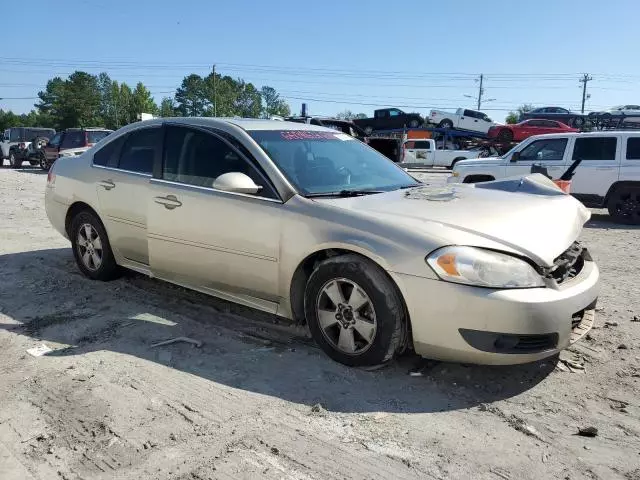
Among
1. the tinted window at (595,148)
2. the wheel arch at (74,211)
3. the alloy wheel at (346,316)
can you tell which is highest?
the tinted window at (595,148)

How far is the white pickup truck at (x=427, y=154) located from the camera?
2910 centimetres

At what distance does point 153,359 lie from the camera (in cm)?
365

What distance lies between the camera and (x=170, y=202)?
4379 mm

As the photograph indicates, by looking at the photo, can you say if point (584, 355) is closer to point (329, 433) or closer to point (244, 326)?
point (329, 433)

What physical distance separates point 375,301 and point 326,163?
141 cm

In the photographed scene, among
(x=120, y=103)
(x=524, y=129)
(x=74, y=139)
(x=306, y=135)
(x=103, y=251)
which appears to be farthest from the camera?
(x=120, y=103)

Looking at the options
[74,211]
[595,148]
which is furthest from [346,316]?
[595,148]

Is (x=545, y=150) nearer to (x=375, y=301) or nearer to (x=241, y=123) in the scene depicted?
(x=241, y=123)

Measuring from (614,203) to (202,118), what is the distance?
875 centimetres

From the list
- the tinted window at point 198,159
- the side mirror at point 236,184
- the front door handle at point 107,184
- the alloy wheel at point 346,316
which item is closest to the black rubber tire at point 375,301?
the alloy wheel at point 346,316

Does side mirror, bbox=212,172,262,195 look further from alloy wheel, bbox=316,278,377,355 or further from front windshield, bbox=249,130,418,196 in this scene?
alloy wheel, bbox=316,278,377,355

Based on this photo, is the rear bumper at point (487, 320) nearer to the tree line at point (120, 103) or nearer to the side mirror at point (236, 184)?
the side mirror at point (236, 184)

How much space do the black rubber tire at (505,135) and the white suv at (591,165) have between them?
59.7ft

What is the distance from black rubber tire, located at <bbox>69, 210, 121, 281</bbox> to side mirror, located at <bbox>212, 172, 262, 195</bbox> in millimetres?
1936
